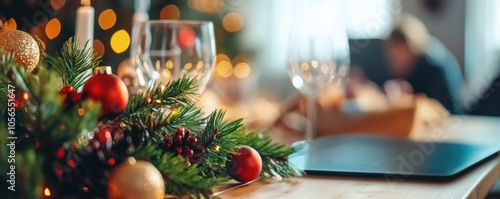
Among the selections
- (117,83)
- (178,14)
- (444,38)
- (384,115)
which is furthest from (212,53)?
(444,38)

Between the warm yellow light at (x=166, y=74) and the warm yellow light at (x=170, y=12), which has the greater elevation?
the warm yellow light at (x=166, y=74)

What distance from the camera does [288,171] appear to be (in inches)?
26.9

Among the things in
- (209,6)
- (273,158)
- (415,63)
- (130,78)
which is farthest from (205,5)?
(273,158)

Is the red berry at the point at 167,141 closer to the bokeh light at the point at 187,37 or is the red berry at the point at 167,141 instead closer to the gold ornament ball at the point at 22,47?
the gold ornament ball at the point at 22,47

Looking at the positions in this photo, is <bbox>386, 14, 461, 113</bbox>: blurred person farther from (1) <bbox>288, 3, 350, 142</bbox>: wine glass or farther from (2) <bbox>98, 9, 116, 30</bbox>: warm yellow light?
(1) <bbox>288, 3, 350, 142</bbox>: wine glass

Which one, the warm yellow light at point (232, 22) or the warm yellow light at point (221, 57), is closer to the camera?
the warm yellow light at point (221, 57)

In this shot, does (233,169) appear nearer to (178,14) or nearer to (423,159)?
(423,159)

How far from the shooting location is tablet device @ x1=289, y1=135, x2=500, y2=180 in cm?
72

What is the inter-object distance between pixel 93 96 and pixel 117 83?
2 cm

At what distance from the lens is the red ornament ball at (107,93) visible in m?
0.51

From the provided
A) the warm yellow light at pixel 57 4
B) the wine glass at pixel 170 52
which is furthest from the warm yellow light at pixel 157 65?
the warm yellow light at pixel 57 4

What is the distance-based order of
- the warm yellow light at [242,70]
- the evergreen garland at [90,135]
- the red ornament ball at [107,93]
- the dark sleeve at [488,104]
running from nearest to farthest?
1. the evergreen garland at [90,135]
2. the red ornament ball at [107,93]
3. the dark sleeve at [488,104]
4. the warm yellow light at [242,70]

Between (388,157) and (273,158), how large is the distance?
201 millimetres

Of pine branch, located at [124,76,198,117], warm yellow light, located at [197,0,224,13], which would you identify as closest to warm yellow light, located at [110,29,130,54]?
warm yellow light, located at [197,0,224,13]
